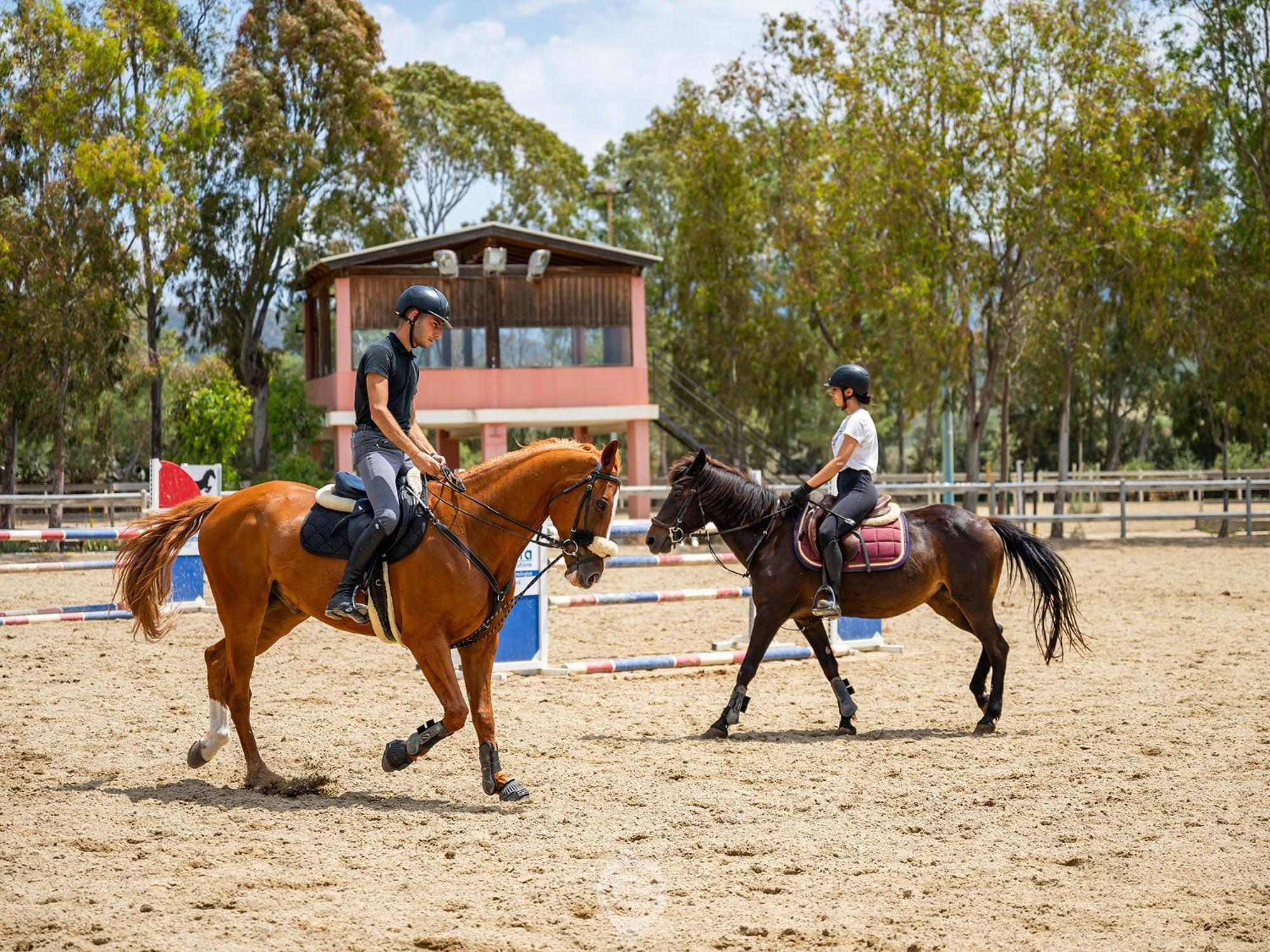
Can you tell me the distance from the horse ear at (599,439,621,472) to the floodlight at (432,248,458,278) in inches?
882

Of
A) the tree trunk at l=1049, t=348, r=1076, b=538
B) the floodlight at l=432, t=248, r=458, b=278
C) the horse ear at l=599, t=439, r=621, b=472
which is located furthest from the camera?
the tree trunk at l=1049, t=348, r=1076, b=538

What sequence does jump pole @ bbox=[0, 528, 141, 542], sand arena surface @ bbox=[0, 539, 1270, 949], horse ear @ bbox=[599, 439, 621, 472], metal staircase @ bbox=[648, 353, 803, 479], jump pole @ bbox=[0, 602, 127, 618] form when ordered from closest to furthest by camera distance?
sand arena surface @ bbox=[0, 539, 1270, 949], horse ear @ bbox=[599, 439, 621, 472], jump pole @ bbox=[0, 528, 141, 542], jump pole @ bbox=[0, 602, 127, 618], metal staircase @ bbox=[648, 353, 803, 479]

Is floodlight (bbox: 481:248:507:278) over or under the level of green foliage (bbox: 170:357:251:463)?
over

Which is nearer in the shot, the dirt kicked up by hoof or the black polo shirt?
the black polo shirt

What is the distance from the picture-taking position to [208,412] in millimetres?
30344

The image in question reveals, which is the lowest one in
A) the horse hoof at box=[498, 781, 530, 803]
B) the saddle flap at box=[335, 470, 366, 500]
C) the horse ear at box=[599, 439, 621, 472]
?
the horse hoof at box=[498, 781, 530, 803]

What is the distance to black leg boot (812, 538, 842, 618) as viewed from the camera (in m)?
8.54

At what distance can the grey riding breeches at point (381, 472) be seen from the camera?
21.2 ft

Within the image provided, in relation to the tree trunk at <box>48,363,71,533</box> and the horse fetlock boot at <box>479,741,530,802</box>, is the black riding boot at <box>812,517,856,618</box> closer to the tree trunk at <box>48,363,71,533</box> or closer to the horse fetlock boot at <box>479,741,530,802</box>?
the horse fetlock boot at <box>479,741,530,802</box>

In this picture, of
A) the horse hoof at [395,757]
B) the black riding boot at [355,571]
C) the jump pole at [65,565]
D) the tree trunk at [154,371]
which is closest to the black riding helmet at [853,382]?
the black riding boot at [355,571]

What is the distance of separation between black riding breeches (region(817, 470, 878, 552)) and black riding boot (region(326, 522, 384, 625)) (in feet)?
11.1

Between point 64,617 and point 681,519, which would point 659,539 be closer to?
point 681,519

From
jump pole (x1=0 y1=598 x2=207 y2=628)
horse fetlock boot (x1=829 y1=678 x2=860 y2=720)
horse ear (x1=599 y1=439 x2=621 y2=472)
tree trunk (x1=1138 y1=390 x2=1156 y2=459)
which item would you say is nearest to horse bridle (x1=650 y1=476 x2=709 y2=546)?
horse fetlock boot (x1=829 y1=678 x2=860 y2=720)

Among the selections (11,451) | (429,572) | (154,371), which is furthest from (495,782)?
(11,451)
